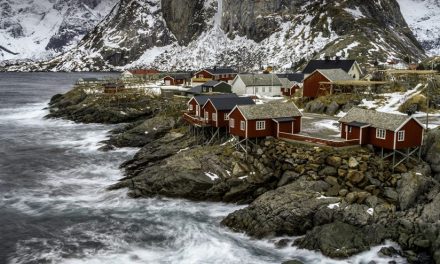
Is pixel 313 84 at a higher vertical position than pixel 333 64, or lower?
lower

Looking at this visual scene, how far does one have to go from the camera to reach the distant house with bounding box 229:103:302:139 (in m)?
47.3

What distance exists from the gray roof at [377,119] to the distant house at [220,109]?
12.7 meters

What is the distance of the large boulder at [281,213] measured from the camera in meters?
35.5

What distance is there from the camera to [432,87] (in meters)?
62.3

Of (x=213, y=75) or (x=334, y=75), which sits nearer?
(x=334, y=75)

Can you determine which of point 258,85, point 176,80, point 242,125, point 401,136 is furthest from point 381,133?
point 176,80

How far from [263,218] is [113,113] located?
5798 centimetres

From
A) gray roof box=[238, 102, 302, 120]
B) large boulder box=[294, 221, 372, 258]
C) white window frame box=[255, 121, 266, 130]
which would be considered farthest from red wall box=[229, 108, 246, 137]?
large boulder box=[294, 221, 372, 258]

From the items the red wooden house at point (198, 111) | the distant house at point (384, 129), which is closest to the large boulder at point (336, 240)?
the distant house at point (384, 129)

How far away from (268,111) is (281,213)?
15.0m

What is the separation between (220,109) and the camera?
53.2 m

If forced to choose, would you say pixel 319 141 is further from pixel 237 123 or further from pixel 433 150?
pixel 433 150

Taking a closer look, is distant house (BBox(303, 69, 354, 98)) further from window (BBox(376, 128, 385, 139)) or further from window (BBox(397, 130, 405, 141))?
window (BBox(397, 130, 405, 141))

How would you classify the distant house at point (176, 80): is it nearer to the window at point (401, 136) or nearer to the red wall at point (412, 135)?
the red wall at point (412, 135)
